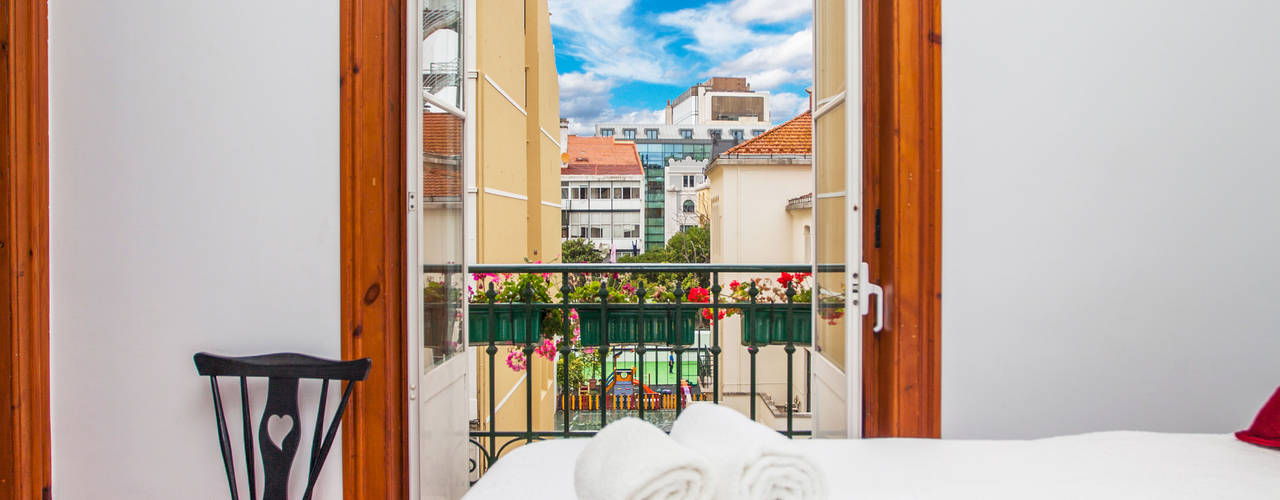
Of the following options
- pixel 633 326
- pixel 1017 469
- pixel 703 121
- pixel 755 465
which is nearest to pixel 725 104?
pixel 703 121

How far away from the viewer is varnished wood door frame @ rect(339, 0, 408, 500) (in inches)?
61.0

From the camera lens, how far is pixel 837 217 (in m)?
1.83

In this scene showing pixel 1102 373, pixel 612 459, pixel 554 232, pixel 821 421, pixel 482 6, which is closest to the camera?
pixel 612 459

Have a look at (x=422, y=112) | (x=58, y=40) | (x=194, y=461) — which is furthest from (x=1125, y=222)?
(x=58, y=40)

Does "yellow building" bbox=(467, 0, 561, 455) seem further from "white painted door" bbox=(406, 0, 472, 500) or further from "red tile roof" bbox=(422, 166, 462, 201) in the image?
"red tile roof" bbox=(422, 166, 462, 201)

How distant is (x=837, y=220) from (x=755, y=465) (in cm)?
112

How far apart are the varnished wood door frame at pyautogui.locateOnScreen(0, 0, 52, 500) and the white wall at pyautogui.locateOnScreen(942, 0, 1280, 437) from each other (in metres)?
2.01

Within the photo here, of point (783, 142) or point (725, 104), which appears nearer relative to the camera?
point (783, 142)

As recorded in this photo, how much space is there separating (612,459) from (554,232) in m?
10.5

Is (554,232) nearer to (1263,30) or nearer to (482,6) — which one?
(482,6)

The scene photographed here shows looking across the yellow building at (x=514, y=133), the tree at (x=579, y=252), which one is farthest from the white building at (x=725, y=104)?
the yellow building at (x=514, y=133)

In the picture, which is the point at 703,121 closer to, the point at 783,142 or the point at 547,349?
the point at 783,142

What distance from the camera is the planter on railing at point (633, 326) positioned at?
10.1 ft

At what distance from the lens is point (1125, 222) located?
1655 millimetres
